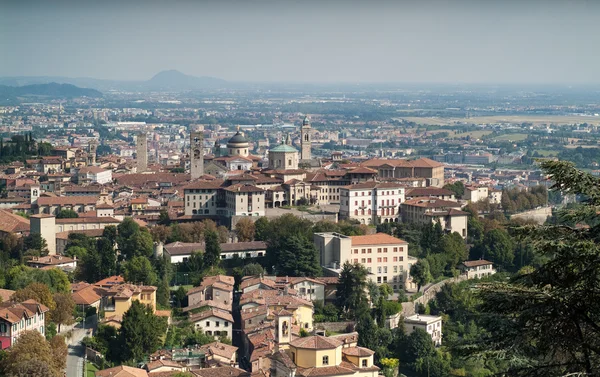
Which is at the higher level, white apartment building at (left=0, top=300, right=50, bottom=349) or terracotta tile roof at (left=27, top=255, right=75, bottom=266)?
white apartment building at (left=0, top=300, right=50, bottom=349)

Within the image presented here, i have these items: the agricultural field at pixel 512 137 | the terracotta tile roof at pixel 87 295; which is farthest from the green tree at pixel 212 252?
the agricultural field at pixel 512 137

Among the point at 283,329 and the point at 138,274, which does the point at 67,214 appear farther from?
the point at 283,329

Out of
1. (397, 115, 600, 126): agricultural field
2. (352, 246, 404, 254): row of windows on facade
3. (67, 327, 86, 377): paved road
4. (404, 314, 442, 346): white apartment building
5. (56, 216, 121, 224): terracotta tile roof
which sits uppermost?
(56, 216, 121, 224): terracotta tile roof

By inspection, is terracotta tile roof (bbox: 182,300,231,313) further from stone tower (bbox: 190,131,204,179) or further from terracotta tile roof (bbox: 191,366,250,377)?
stone tower (bbox: 190,131,204,179)

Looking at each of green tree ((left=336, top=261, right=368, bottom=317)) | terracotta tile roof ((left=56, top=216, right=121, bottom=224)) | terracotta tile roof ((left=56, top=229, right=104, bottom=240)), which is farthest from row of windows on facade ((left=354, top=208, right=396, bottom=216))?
green tree ((left=336, top=261, right=368, bottom=317))

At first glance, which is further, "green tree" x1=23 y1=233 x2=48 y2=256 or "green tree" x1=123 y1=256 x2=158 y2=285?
"green tree" x1=23 y1=233 x2=48 y2=256

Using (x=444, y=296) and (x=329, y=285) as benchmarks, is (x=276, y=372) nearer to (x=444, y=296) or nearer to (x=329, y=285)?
(x=329, y=285)
